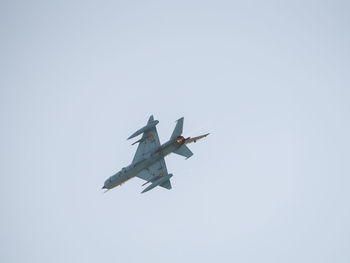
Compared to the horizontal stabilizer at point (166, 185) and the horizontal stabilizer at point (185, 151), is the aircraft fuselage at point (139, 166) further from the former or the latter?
the horizontal stabilizer at point (166, 185)

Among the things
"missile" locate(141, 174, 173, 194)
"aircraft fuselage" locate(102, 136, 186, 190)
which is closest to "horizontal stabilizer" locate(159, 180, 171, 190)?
"missile" locate(141, 174, 173, 194)

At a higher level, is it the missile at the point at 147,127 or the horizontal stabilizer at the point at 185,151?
the missile at the point at 147,127

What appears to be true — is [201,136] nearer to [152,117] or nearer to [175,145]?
[175,145]

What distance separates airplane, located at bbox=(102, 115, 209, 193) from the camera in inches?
2490

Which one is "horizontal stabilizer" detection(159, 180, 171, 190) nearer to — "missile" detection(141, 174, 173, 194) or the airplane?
the airplane

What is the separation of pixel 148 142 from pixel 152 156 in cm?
259

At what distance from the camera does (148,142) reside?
66.1m

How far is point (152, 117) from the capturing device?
2576 inches

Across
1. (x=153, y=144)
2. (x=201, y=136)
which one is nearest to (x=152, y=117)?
(x=153, y=144)

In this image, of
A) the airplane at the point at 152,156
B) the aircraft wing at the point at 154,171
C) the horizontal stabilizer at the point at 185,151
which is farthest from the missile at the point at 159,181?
the horizontal stabilizer at the point at 185,151

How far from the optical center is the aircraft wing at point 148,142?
65500 mm

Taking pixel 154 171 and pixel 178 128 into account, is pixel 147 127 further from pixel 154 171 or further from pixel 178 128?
pixel 154 171

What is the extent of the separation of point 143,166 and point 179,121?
8.69 metres

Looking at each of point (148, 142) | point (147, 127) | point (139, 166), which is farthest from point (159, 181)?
point (147, 127)
